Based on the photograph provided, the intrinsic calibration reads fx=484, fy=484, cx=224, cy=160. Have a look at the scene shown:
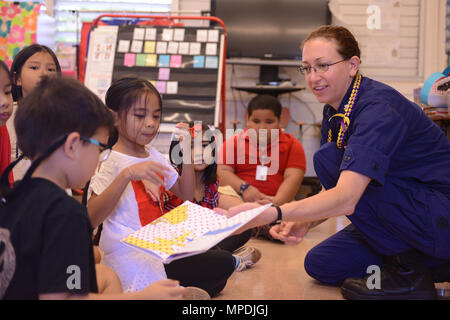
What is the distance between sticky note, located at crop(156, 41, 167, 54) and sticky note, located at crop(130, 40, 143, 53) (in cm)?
14

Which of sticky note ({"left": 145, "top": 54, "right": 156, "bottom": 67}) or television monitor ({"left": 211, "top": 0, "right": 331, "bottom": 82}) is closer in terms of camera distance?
sticky note ({"left": 145, "top": 54, "right": 156, "bottom": 67})

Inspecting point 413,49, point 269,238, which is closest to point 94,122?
point 269,238

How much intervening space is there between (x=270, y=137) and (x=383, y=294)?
157cm

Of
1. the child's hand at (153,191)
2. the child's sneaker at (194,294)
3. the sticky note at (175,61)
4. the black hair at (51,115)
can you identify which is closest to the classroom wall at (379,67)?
the sticky note at (175,61)

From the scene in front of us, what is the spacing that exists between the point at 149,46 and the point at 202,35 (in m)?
0.44

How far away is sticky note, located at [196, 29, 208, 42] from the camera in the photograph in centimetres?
391

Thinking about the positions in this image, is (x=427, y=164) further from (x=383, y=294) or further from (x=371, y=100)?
(x=383, y=294)

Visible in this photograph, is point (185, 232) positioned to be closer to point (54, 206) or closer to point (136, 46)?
point (54, 206)

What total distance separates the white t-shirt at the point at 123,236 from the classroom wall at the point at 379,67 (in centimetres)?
318

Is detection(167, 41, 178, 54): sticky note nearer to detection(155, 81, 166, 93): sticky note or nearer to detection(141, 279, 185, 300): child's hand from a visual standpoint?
detection(155, 81, 166, 93): sticky note

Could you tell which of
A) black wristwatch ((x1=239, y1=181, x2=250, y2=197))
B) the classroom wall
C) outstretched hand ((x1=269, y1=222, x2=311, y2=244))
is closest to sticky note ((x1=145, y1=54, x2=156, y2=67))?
the classroom wall

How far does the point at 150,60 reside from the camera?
388 cm

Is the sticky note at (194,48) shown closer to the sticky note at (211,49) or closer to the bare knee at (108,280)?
the sticky note at (211,49)

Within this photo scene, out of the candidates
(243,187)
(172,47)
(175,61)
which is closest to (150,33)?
(172,47)
